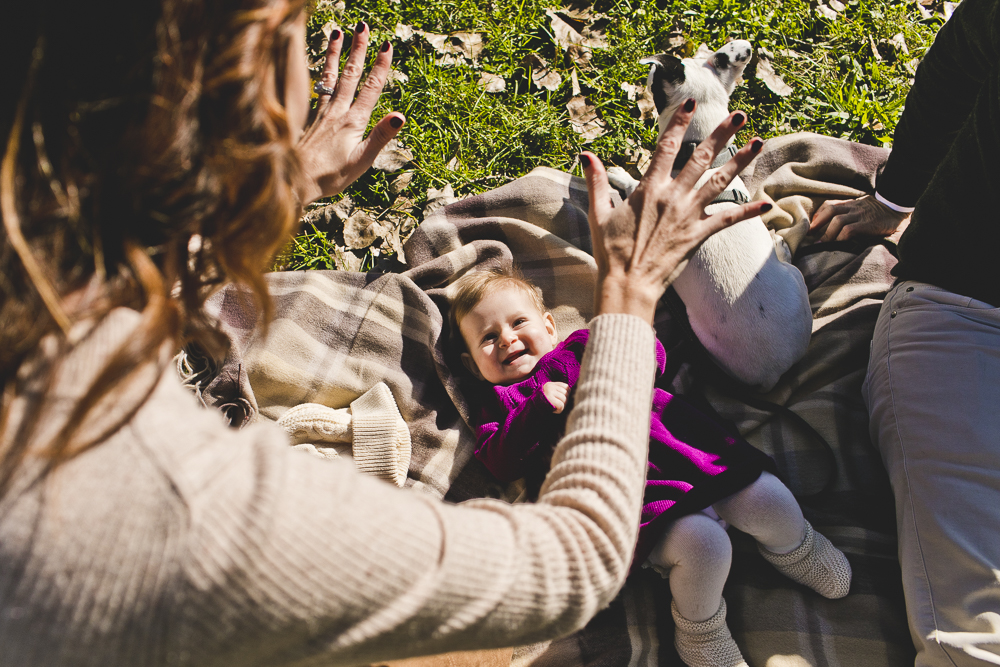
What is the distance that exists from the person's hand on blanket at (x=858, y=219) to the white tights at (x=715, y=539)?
141cm

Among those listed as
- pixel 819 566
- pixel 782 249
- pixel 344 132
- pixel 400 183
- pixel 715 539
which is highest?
pixel 344 132

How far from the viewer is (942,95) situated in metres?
2.37

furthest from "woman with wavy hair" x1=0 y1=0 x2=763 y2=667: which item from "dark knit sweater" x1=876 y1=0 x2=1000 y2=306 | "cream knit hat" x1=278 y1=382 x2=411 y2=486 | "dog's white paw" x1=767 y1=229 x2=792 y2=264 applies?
"dog's white paw" x1=767 y1=229 x2=792 y2=264

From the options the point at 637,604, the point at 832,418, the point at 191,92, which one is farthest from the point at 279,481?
the point at 832,418

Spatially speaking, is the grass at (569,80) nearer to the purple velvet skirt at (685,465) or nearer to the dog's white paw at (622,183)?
the dog's white paw at (622,183)

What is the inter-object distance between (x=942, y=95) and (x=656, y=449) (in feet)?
6.02

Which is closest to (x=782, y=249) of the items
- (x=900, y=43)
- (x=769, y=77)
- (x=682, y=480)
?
(x=682, y=480)

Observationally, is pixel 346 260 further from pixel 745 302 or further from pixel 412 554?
pixel 412 554

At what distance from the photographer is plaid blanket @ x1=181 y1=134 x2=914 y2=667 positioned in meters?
2.14

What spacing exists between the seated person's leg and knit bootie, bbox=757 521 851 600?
20 centimetres

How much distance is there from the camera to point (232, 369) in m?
2.40

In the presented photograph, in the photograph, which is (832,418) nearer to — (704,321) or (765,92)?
(704,321)

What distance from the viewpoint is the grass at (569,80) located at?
3701mm

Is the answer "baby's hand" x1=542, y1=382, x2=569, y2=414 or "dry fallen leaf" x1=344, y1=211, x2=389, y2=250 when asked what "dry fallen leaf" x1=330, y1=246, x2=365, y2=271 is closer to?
"dry fallen leaf" x1=344, y1=211, x2=389, y2=250
